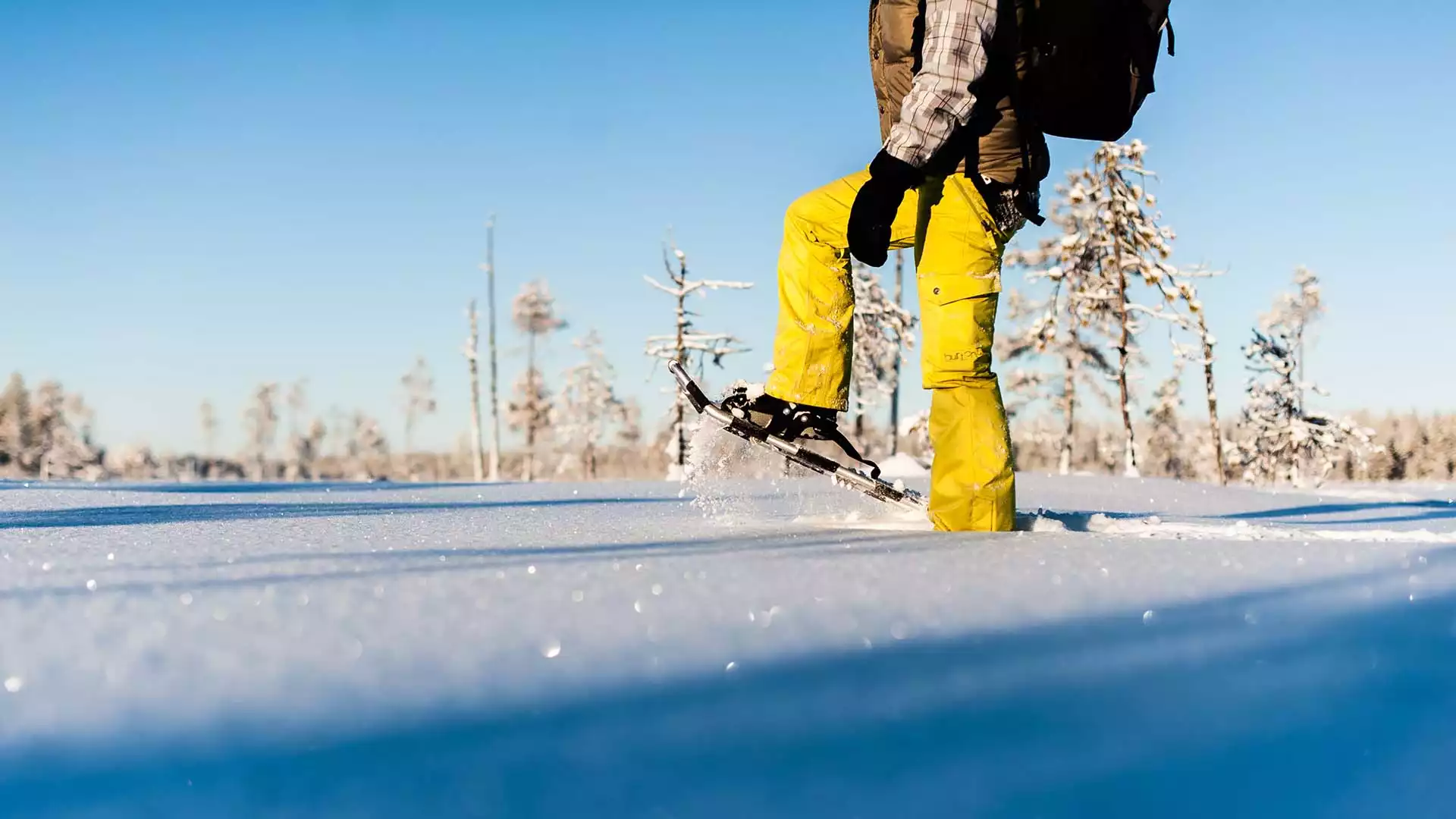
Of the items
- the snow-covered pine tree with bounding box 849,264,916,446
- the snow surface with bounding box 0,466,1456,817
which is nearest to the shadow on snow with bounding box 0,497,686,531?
the snow surface with bounding box 0,466,1456,817

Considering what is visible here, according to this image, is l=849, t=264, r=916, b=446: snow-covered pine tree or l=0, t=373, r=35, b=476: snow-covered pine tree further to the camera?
l=0, t=373, r=35, b=476: snow-covered pine tree

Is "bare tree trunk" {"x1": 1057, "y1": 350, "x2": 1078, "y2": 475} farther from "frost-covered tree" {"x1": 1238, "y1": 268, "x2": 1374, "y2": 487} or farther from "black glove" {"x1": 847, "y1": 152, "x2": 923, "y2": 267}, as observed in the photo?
"black glove" {"x1": 847, "y1": 152, "x2": 923, "y2": 267}

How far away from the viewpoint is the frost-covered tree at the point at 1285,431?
27734 millimetres

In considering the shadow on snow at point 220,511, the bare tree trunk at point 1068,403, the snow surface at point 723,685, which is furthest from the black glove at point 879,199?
the bare tree trunk at point 1068,403

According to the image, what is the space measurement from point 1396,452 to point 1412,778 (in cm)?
6828

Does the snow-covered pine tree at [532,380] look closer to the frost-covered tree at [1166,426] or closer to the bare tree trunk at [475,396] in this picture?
the bare tree trunk at [475,396]

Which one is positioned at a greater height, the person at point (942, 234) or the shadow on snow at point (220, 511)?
the person at point (942, 234)

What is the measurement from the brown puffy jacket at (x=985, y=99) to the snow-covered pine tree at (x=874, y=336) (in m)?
22.6

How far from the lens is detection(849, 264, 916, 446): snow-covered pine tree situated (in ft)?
85.0

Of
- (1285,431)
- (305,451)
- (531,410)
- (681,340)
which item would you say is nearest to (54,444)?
(305,451)

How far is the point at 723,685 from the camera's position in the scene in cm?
81

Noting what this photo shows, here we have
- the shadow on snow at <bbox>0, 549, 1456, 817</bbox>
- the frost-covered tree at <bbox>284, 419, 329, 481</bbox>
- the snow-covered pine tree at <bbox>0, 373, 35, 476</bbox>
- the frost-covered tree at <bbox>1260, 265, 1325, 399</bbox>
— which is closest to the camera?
the shadow on snow at <bbox>0, 549, 1456, 817</bbox>

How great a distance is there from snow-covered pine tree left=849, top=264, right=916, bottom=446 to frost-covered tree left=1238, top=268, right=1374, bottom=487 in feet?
38.5

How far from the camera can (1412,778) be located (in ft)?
2.15
